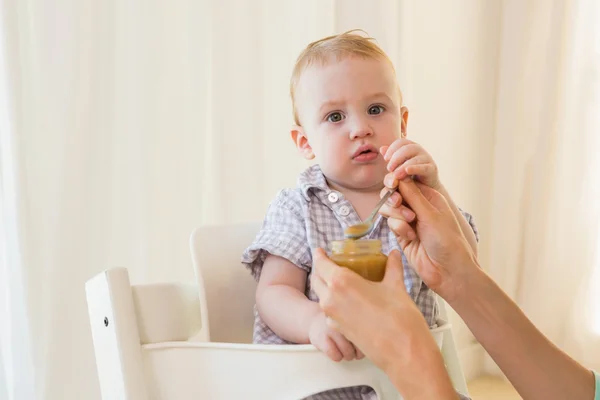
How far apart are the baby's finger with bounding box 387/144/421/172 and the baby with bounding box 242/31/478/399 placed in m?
0.12

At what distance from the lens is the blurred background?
1.33 meters

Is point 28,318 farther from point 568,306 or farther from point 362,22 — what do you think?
point 568,306

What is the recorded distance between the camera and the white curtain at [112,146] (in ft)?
4.31

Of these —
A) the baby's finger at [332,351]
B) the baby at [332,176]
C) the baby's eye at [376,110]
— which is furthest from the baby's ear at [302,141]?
the baby's finger at [332,351]

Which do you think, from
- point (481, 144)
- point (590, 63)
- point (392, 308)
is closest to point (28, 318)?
point (392, 308)

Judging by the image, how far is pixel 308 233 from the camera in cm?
112

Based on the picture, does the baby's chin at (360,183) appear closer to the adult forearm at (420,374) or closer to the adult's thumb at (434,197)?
the adult's thumb at (434,197)

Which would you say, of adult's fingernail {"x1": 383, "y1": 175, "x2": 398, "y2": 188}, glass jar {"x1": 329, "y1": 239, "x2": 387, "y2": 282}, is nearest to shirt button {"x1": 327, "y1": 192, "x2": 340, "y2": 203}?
adult's fingernail {"x1": 383, "y1": 175, "x2": 398, "y2": 188}

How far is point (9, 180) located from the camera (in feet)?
4.28

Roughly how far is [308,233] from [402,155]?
0.77ft

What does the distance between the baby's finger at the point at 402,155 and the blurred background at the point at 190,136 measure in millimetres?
730

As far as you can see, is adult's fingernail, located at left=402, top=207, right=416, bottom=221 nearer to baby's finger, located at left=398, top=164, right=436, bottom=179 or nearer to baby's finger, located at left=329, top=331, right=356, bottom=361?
baby's finger, located at left=398, top=164, right=436, bottom=179

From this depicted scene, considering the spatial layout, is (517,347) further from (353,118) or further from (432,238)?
(353,118)

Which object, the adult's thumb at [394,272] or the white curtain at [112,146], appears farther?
the white curtain at [112,146]
